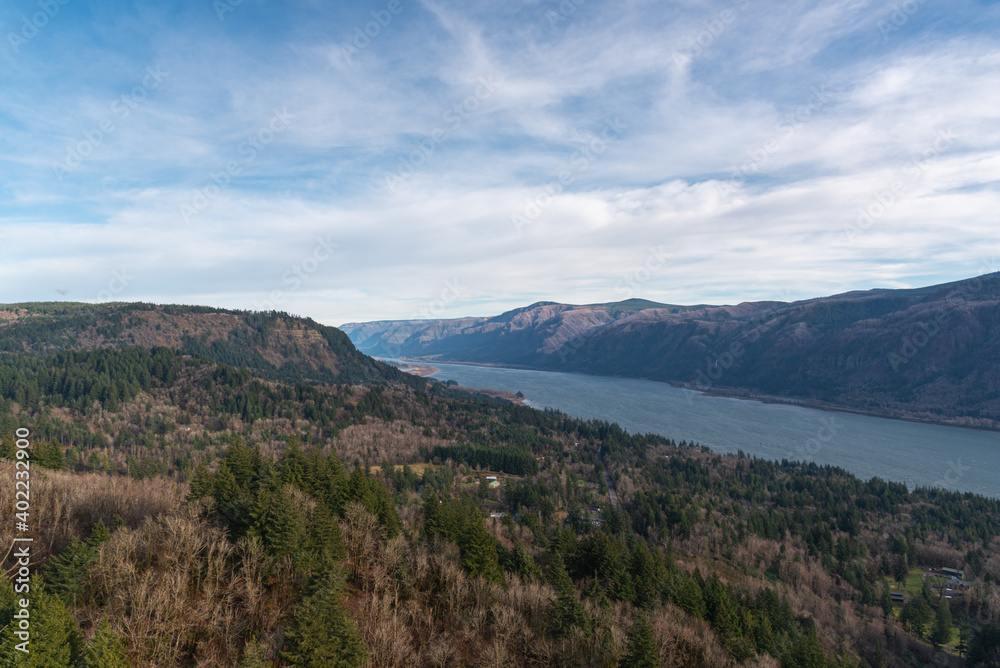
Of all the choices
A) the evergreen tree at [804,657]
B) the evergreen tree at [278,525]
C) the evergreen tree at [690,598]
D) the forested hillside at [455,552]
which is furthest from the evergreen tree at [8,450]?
the evergreen tree at [804,657]

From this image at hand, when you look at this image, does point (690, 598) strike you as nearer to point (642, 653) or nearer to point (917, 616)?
point (642, 653)

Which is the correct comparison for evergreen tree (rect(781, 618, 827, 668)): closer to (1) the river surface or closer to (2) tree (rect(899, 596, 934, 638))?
(2) tree (rect(899, 596, 934, 638))

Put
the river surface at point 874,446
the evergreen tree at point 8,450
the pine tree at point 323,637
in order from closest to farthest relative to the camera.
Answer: the pine tree at point 323,637 < the evergreen tree at point 8,450 < the river surface at point 874,446

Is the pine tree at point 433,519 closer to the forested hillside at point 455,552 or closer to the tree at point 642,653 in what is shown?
the forested hillside at point 455,552

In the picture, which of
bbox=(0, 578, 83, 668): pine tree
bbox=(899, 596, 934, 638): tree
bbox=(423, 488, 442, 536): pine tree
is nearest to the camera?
bbox=(0, 578, 83, 668): pine tree

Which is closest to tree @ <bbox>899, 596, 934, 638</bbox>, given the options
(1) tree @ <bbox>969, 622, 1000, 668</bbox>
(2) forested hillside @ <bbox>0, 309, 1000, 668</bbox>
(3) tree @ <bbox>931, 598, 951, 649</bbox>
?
(2) forested hillside @ <bbox>0, 309, 1000, 668</bbox>

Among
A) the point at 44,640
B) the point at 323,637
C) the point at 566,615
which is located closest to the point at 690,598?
the point at 566,615
